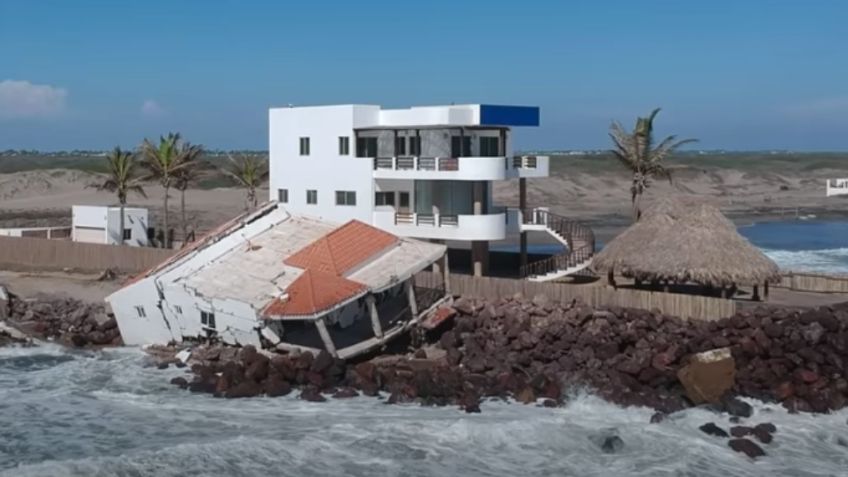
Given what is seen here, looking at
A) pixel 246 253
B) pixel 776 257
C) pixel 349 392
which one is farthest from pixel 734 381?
pixel 776 257

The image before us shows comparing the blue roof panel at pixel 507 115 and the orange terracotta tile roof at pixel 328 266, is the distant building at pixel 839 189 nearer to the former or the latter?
the blue roof panel at pixel 507 115

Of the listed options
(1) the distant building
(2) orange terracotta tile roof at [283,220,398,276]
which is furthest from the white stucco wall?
(1) the distant building

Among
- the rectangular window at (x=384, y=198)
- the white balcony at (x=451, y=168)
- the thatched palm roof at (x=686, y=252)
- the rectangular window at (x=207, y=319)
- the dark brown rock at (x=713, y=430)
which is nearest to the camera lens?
the dark brown rock at (x=713, y=430)

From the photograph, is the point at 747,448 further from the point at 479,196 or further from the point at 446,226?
the point at 479,196

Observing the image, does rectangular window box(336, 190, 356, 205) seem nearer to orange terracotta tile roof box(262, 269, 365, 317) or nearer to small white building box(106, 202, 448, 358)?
small white building box(106, 202, 448, 358)

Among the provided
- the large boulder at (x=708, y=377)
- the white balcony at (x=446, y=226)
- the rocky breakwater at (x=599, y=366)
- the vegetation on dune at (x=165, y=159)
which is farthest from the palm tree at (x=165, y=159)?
the large boulder at (x=708, y=377)

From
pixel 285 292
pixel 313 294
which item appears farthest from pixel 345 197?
pixel 313 294
